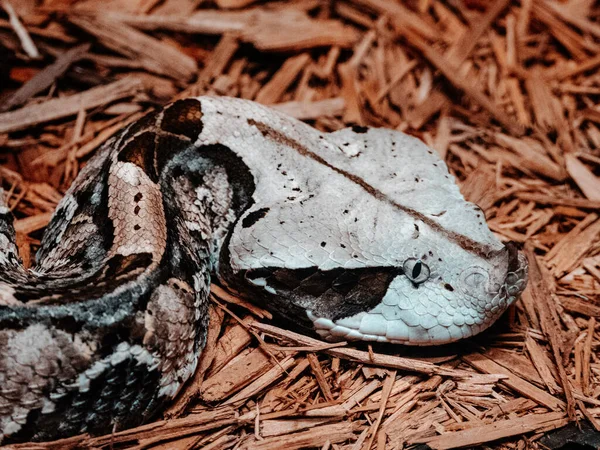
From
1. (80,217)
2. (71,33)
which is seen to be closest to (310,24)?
(71,33)

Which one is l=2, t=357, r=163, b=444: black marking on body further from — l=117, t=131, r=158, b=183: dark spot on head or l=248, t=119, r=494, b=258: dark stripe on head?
l=248, t=119, r=494, b=258: dark stripe on head

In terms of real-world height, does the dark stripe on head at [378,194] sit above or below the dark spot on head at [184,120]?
below

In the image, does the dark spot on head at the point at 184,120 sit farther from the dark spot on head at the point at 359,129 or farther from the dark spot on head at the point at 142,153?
the dark spot on head at the point at 359,129

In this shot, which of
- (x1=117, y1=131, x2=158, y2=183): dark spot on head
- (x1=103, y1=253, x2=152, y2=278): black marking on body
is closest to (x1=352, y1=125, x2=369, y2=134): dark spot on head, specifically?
(x1=117, y1=131, x2=158, y2=183): dark spot on head

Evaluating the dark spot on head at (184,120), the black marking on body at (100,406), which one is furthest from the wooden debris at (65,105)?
the black marking on body at (100,406)

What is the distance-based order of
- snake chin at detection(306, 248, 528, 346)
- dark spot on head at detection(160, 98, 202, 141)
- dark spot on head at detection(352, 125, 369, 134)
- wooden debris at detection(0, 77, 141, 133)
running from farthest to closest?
wooden debris at detection(0, 77, 141, 133) → dark spot on head at detection(352, 125, 369, 134) → dark spot on head at detection(160, 98, 202, 141) → snake chin at detection(306, 248, 528, 346)

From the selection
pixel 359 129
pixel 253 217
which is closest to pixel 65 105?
pixel 253 217
